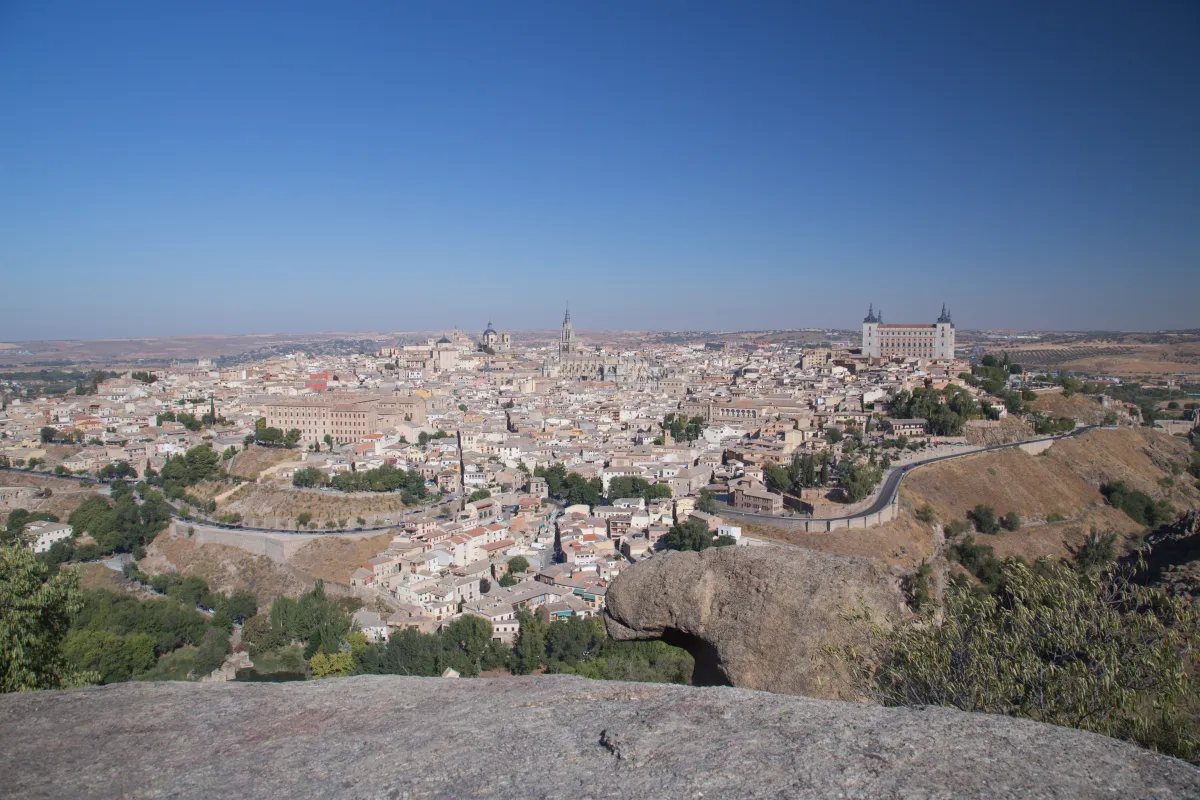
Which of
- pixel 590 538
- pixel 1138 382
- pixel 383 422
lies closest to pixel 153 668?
pixel 590 538

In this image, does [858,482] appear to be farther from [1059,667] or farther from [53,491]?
[53,491]

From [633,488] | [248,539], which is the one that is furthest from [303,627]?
[633,488]

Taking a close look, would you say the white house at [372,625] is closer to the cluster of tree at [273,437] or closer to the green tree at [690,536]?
the green tree at [690,536]

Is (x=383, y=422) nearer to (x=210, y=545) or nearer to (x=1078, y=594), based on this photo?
(x=210, y=545)

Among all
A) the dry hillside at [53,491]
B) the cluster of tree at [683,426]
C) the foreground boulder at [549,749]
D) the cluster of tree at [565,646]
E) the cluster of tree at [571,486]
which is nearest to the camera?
the foreground boulder at [549,749]

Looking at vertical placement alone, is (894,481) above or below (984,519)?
above

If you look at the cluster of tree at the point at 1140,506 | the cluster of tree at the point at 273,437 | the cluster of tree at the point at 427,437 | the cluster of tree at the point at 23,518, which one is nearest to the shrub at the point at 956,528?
the cluster of tree at the point at 1140,506
